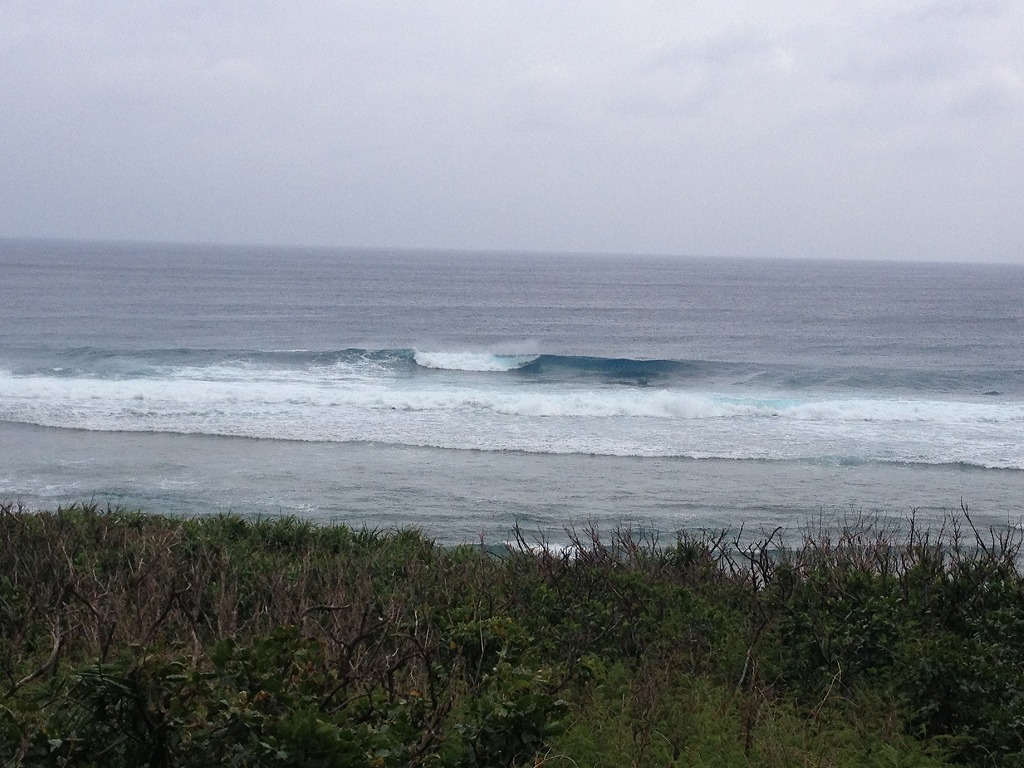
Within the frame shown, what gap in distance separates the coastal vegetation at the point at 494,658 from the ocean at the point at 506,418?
472 cm

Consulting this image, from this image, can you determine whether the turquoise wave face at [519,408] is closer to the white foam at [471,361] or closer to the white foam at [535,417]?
the white foam at [535,417]

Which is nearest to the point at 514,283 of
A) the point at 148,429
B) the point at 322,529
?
the point at 148,429

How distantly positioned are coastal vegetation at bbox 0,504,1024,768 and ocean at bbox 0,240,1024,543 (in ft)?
15.5

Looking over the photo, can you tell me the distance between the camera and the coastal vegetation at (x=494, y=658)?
4.03 m

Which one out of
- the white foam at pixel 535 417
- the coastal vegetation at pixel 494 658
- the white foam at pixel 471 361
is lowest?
the white foam at pixel 535 417

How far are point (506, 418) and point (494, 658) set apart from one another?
20.8m

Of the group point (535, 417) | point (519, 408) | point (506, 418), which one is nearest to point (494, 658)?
point (506, 418)

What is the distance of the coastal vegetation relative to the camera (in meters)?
4.03

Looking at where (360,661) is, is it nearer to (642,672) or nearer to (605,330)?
(642,672)

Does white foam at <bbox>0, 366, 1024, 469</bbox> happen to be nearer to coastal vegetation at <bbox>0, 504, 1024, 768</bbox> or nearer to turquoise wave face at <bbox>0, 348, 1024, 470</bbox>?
turquoise wave face at <bbox>0, 348, 1024, 470</bbox>

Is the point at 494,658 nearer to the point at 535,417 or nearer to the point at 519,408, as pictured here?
the point at 535,417

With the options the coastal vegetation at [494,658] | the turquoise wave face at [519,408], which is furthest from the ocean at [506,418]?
the coastal vegetation at [494,658]

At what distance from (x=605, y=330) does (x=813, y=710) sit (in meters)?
48.0

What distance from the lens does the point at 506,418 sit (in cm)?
2727
